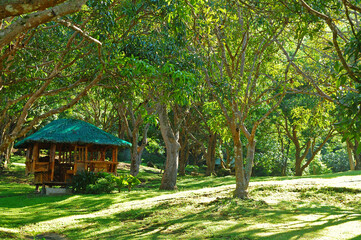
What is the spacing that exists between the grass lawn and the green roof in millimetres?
3941

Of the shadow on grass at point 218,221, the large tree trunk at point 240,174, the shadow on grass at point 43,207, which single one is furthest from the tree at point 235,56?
the shadow on grass at point 43,207

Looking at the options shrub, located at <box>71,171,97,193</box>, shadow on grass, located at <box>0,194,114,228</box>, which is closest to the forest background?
shadow on grass, located at <box>0,194,114,228</box>

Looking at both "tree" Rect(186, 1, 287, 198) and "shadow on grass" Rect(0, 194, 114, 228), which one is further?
"shadow on grass" Rect(0, 194, 114, 228)

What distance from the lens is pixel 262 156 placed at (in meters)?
31.1

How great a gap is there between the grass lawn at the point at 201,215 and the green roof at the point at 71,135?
3941 mm

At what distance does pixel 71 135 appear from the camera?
65.9 feet

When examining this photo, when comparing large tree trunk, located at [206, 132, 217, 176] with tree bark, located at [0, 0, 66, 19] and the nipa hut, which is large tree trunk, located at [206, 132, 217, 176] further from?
tree bark, located at [0, 0, 66, 19]

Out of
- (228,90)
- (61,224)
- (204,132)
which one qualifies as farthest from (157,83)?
(204,132)

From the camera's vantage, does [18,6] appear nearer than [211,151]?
Yes

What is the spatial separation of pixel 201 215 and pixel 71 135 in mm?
11388

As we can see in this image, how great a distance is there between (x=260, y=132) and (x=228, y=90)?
18.6m

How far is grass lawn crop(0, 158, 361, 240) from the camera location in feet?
28.6

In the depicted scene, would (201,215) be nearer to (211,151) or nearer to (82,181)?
(82,181)

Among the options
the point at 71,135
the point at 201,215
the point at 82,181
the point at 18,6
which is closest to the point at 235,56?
the point at 201,215
